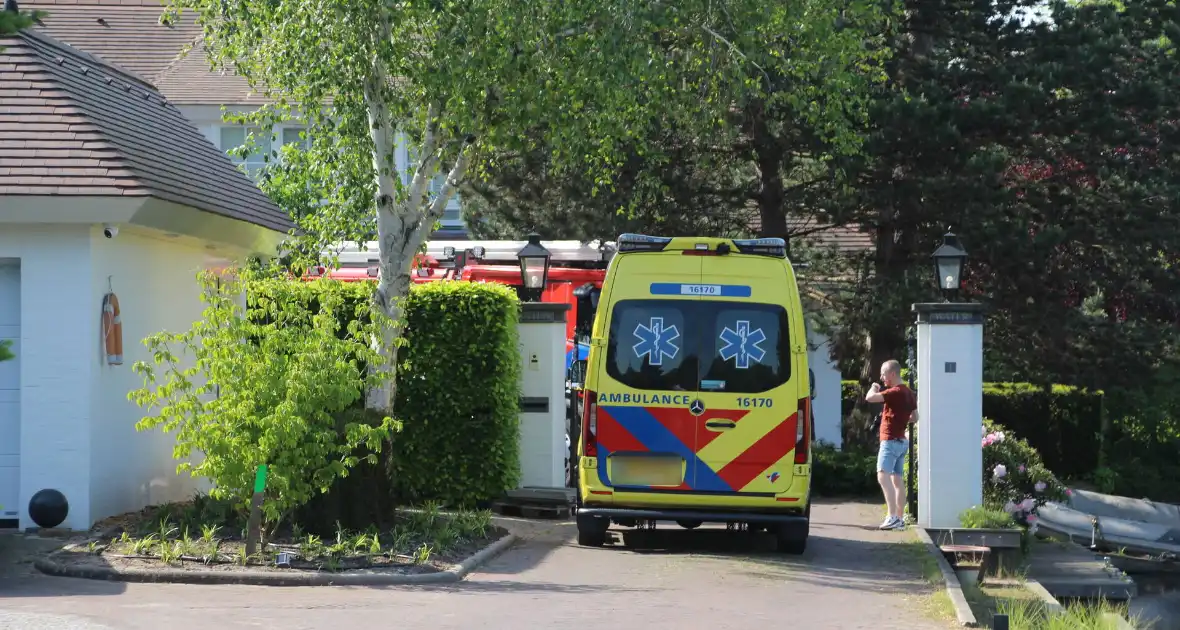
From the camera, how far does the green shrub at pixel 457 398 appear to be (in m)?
16.2

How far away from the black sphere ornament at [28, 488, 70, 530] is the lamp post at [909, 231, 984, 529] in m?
8.24

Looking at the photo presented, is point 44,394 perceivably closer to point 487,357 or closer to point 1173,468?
point 487,357

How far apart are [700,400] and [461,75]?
3.47 metres

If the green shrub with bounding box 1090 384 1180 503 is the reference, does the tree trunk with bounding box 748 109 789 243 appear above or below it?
above

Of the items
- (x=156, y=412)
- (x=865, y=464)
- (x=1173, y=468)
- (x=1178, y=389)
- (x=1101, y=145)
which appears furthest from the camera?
(x=1173, y=468)

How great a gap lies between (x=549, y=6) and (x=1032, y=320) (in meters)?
12.2

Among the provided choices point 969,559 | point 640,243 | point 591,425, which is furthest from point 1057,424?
point 591,425

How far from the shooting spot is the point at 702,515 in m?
13.0

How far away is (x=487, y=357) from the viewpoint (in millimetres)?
16250

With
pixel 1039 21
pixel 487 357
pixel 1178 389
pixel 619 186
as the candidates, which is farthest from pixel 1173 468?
pixel 487 357

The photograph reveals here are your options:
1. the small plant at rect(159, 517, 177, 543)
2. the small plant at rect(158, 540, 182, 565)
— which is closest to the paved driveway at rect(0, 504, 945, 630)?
the small plant at rect(158, 540, 182, 565)

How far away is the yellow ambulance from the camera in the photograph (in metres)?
12.9

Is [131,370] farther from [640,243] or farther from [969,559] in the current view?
[969,559]

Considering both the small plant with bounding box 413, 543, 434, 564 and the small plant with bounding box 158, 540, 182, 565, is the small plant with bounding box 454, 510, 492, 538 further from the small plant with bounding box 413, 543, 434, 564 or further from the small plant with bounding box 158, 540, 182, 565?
the small plant with bounding box 158, 540, 182, 565
